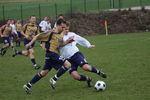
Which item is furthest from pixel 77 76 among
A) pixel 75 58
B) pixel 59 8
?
pixel 59 8

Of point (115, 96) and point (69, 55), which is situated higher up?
point (69, 55)

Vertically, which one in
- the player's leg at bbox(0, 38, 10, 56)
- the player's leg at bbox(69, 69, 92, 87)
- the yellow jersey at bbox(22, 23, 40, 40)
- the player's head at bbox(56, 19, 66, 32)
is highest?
the player's head at bbox(56, 19, 66, 32)

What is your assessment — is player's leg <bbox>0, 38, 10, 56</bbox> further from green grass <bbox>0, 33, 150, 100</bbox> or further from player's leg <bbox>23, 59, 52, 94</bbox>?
player's leg <bbox>23, 59, 52, 94</bbox>

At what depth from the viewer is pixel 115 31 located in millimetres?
38344

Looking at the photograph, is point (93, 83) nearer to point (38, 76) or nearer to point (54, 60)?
point (54, 60)

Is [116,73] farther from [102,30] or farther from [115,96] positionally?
[102,30]

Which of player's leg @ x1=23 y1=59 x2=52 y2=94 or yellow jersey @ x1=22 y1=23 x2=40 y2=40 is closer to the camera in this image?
player's leg @ x1=23 y1=59 x2=52 y2=94

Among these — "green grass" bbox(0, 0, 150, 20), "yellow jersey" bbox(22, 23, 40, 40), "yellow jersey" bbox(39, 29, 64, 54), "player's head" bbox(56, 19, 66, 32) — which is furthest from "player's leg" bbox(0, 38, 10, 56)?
"green grass" bbox(0, 0, 150, 20)

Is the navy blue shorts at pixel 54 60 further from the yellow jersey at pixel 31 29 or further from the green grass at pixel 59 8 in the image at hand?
the green grass at pixel 59 8

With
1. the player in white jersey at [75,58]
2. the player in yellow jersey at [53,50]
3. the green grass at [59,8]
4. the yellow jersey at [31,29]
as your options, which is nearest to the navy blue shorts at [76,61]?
the player in white jersey at [75,58]

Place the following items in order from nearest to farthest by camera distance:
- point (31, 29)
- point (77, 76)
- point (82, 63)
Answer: point (77, 76), point (82, 63), point (31, 29)

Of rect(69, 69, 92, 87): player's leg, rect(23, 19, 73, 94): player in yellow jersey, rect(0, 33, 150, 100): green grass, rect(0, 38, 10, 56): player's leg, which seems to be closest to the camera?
rect(0, 33, 150, 100): green grass

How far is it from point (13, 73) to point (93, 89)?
184 inches

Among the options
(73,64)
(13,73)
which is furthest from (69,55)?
(13,73)
